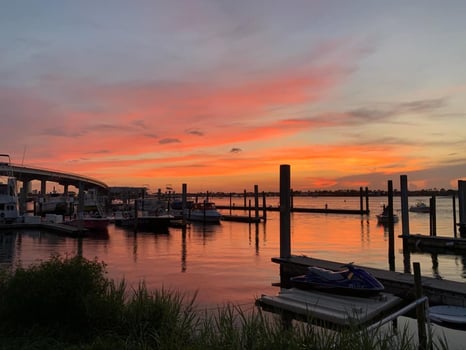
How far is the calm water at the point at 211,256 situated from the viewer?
19578 millimetres

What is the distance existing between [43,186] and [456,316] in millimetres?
124342

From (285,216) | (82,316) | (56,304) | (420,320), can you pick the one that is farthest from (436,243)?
(56,304)

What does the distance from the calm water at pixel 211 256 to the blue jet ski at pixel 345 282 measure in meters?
2.28

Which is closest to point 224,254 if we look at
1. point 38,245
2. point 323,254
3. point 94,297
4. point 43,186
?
point 323,254

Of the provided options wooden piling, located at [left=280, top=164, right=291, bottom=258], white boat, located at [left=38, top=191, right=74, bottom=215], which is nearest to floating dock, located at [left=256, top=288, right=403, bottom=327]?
wooden piling, located at [left=280, top=164, right=291, bottom=258]

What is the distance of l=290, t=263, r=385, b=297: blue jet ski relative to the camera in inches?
585

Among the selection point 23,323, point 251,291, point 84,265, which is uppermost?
point 84,265

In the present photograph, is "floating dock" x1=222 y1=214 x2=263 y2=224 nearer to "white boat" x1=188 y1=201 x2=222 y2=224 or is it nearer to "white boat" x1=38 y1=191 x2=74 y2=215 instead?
"white boat" x1=188 y1=201 x2=222 y2=224

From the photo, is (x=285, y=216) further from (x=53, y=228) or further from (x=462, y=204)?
(x=53, y=228)

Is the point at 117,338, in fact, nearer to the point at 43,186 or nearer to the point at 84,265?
the point at 84,265

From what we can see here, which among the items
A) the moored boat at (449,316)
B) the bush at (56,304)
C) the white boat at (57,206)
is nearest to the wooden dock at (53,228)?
the white boat at (57,206)

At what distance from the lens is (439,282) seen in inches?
620

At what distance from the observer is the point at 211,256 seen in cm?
2920

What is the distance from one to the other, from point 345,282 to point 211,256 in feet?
49.1
